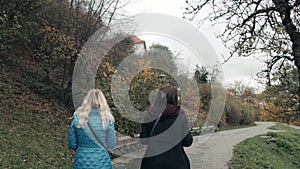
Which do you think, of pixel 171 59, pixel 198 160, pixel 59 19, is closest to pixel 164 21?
pixel 171 59

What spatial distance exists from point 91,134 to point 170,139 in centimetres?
87

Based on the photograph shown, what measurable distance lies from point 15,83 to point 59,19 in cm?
267

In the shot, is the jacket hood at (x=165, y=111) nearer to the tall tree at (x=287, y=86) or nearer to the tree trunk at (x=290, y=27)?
the tree trunk at (x=290, y=27)

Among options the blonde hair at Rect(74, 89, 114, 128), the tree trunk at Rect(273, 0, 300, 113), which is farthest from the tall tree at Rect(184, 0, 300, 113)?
the blonde hair at Rect(74, 89, 114, 128)

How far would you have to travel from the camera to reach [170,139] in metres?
3.45

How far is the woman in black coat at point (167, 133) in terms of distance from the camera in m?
3.45

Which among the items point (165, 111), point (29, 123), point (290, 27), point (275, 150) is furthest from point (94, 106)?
point (275, 150)

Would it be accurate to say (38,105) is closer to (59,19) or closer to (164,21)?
(59,19)

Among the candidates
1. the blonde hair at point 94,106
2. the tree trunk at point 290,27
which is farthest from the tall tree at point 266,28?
the blonde hair at point 94,106

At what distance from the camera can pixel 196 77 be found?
476 inches

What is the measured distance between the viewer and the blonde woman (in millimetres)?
3363

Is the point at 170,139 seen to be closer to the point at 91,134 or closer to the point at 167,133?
the point at 167,133

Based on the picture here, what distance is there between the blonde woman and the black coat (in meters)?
0.53

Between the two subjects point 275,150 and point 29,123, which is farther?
point 275,150
